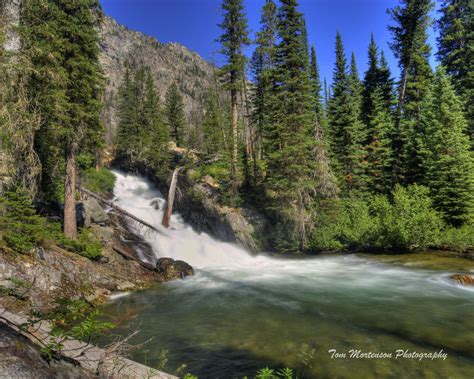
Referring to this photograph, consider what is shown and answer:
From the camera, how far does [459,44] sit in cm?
2922

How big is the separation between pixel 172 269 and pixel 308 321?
28.1 ft

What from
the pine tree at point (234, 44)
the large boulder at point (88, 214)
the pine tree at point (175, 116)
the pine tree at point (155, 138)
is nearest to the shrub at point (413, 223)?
the pine tree at point (234, 44)

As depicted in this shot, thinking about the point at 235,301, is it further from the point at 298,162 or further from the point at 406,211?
the point at 406,211

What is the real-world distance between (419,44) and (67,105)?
30.4 m

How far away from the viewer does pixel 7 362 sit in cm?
236

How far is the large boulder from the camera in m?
16.3

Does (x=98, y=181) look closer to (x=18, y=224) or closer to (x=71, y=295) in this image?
(x=18, y=224)

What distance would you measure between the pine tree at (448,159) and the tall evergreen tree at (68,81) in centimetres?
2146

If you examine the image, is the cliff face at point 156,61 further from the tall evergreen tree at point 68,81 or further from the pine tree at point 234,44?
the tall evergreen tree at point 68,81

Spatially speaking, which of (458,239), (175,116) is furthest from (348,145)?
(175,116)

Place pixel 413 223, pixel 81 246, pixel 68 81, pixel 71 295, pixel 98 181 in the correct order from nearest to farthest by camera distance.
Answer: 1. pixel 71 295
2. pixel 68 81
3. pixel 81 246
4. pixel 413 223
5. pixel 98 181

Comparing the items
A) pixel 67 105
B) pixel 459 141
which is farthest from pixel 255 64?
pixel 67 105

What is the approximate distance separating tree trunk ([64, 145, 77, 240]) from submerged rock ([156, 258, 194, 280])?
4497mm

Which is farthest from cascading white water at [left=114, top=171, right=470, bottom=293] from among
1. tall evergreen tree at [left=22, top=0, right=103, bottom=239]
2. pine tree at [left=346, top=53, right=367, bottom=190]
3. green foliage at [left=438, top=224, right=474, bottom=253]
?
pine tree at [left=346, top=53, right=367, bottom=190]
